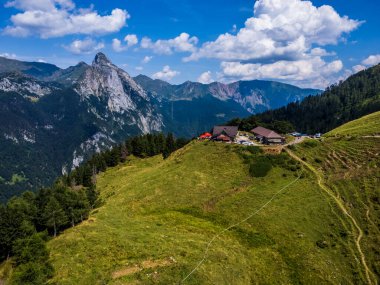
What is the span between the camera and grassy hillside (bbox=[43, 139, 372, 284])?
4591 cm

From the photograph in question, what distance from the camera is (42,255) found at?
156 feet

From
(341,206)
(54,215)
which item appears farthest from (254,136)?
(54,215)

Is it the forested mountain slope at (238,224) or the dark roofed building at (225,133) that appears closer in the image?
the forested mountain slope at (238,224)

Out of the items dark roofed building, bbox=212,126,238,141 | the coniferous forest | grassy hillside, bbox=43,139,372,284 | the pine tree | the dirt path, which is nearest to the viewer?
the coniferous forest

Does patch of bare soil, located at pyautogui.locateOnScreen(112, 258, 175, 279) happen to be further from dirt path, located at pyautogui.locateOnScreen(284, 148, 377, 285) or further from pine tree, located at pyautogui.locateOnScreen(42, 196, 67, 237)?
dirt path, located at pyautogui.locateOnScreen(284, 148, 377, 285)

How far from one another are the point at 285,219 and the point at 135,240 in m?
31.2

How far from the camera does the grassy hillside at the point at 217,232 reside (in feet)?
151

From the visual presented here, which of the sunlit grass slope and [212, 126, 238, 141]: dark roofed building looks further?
[212, 126, 238, 141]: dark roofed building

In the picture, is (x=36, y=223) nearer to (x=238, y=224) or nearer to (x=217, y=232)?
(x=217, y=232)

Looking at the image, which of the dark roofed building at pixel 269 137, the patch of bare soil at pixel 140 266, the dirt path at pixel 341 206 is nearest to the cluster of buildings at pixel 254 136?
the dark roofed building at pixel 269 137

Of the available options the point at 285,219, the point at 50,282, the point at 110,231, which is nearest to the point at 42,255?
the point at 50,282

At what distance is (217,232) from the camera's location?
61.7m

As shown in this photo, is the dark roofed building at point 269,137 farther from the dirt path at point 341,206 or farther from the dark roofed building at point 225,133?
the dirt path at point 341,206

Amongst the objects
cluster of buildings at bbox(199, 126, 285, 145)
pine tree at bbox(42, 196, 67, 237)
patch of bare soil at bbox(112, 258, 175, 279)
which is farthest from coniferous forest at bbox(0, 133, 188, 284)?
cluster of buildings at bbox(199, 126, 285, 145)
